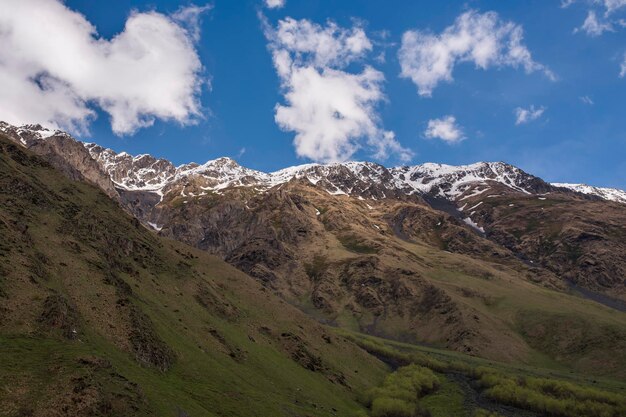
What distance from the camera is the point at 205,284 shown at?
11450 cm

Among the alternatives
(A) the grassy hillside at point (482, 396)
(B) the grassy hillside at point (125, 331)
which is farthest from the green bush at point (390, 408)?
(B) the grassy hillside at point (125, 331)

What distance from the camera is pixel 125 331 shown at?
64000 mm

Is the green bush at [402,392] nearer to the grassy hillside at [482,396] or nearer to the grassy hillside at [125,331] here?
the grassy hillside at [482,396]

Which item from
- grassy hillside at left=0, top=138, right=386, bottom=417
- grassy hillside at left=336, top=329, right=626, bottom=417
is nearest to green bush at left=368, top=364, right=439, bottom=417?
grassy hillside at left=336, top=329, right=626, bottom=417

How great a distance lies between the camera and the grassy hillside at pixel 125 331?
4619 centimetres

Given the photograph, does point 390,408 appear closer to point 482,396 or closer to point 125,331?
point 482,396

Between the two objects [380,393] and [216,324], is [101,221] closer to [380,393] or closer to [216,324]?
[216,324]

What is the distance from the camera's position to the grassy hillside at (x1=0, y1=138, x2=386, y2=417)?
4619 centimetres

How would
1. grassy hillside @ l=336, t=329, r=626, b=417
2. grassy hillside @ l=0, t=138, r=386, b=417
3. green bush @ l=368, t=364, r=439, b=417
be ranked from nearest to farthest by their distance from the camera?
grassy hillside @ l=0, t=138, r=386, b=417, green bush @ l=368, t=364, r=439, b=417, grassy hillside @ l=336, t=329, r=626, b=417

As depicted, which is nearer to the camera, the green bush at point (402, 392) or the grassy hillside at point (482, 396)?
the green bush at point (402, 392)

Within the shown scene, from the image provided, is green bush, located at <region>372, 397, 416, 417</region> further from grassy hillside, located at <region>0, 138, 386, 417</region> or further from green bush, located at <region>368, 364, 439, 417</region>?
grassy hillside, located at <region>0, 138, 386, 417</region>

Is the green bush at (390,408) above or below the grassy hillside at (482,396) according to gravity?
below

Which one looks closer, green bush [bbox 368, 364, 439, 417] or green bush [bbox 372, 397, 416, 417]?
green bush [bbox 372, 397, 416, 417]

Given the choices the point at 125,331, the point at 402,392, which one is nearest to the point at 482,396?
the point at 402,392
